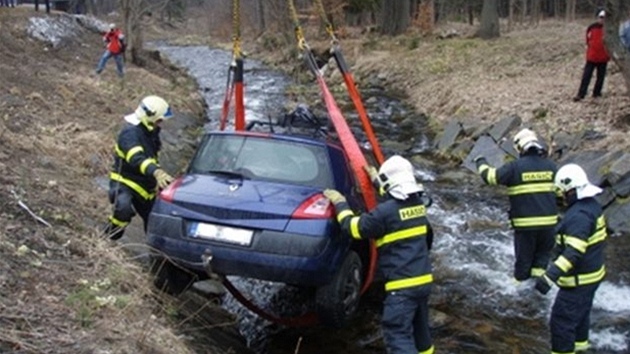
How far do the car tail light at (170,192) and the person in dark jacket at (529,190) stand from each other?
350 centimetres

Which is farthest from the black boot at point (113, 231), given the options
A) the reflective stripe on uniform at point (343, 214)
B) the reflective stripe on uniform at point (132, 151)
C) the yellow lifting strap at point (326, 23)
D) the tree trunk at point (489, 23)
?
the tree trunk at point (489, 23)

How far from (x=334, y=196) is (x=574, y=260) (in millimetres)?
2153

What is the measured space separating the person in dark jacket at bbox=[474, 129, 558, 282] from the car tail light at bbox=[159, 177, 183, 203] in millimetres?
3497

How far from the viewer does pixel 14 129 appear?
1155cm

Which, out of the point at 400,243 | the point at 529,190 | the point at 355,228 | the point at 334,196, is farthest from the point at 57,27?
the point at 400,243

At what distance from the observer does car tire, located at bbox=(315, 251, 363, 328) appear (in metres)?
6.07

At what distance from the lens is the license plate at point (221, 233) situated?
600 centimetres

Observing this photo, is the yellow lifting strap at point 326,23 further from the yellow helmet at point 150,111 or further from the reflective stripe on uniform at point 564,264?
the reflective stripe on uniform at point 564,264

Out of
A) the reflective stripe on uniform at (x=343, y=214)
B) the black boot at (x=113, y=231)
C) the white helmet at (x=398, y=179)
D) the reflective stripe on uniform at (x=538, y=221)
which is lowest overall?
the reflective stripe on uniform at (x=538, y=221)

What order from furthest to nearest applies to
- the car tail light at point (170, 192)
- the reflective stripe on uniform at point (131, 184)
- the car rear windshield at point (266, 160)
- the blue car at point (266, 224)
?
the reflective stripe on uniform at point (131, 184) < the car rear windshield at point (266, 160) < the car tail light at point (170, 192) < the blue car at point (266, 224)

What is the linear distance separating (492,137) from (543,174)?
7.26 metres

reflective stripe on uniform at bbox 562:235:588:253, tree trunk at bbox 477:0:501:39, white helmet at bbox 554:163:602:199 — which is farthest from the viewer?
tree trunk at bbox 477:0:501:39

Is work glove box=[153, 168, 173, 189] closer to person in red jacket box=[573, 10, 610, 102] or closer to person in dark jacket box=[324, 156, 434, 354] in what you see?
person in dark jacket box=[324, 156, 434, 354]

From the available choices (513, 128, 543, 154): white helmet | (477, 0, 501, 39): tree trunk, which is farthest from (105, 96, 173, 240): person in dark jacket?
(477, 0, 501, 39): tree trunk
